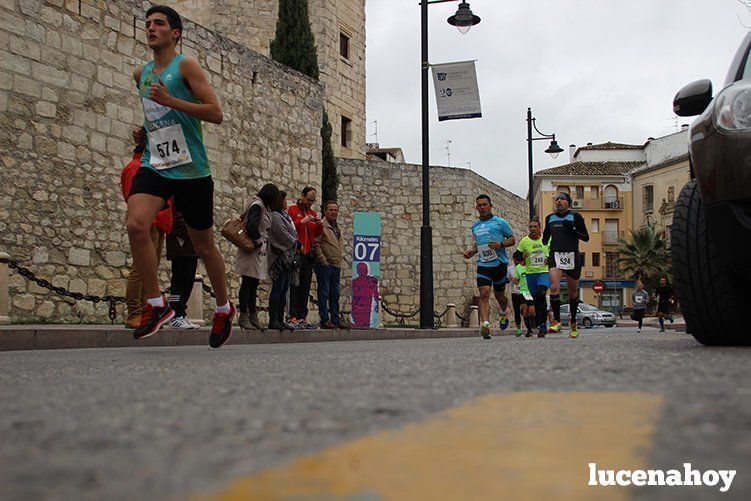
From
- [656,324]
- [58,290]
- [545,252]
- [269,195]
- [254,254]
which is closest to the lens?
[58,290]

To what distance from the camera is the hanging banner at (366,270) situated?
15.8 m

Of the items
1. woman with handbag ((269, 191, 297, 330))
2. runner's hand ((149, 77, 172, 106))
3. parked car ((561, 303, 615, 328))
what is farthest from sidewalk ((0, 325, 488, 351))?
parked car ((561, 303, 615, 328))

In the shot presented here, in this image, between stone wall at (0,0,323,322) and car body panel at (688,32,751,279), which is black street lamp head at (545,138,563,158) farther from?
car body panel at (688,32,751,279)

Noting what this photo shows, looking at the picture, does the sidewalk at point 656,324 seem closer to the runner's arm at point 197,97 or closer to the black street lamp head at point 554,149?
the black street lamp head at point 554,149

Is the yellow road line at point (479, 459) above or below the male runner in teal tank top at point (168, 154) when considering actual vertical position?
below

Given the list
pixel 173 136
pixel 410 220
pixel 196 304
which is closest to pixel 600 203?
pixel 410 220

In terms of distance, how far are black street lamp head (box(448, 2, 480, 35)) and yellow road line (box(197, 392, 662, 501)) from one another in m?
16.2

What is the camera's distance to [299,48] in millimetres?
23516

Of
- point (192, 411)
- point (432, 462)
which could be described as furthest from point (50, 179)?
point (432, 462)

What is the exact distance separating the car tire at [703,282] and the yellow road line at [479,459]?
8.49 feet

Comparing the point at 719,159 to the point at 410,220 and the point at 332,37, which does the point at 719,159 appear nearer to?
the point at 410,220

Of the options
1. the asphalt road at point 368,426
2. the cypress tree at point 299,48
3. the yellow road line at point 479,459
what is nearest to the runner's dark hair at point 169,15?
the asphalt road at point 368,426

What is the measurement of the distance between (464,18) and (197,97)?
41.4 ft

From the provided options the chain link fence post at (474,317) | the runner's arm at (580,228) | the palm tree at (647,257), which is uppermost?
the palm tree at (647,257)
